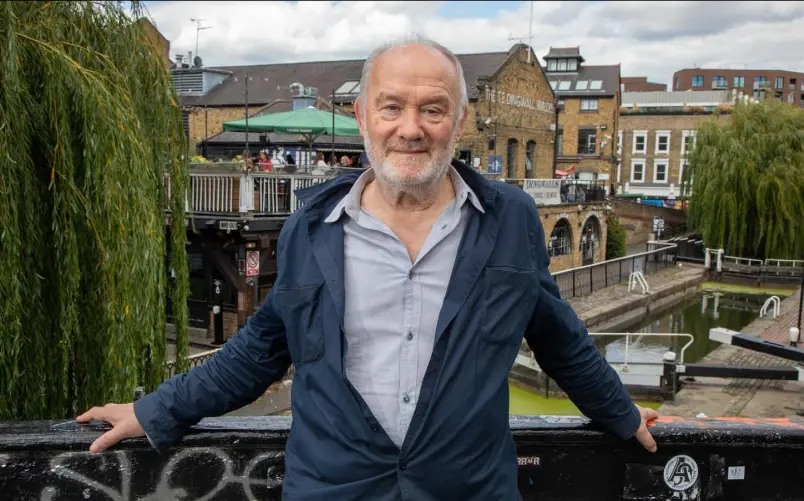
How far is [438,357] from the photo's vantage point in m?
1.97

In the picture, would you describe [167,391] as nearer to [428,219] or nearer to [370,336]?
[370,336]

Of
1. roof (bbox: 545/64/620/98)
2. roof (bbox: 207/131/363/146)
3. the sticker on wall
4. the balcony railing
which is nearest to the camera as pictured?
the sticker on wall

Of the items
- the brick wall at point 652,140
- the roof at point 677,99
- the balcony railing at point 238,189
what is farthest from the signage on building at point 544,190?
the roof at point 677,99

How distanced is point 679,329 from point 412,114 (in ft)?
75.9

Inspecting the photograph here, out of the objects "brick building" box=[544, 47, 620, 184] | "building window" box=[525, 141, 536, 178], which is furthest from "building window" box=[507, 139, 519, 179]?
"brick building" box=[544, 47, 620, 184]

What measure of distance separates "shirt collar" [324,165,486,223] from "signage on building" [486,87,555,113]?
27.4m

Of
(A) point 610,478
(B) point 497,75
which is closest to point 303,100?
(B) point 497,75

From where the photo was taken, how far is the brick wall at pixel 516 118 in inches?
1134

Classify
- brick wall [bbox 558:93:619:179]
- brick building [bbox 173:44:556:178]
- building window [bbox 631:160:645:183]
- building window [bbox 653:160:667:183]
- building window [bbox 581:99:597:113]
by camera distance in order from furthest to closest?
building window [bbox 631:160:645:183], building window [bbox 653:160:667:183], building window [bbox 581:99:597:113], brick wall [bbox 558:93:619:179], brick building [bbox 173:44:556:178]

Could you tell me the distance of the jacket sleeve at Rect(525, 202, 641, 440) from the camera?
219 centimetres

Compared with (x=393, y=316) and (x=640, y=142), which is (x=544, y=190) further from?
(x=640, y=142)

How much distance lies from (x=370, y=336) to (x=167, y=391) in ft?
2.65

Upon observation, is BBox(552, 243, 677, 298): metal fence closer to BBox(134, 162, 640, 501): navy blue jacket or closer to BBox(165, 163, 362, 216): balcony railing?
BBox(165, 163, 362, 216): balcony railing

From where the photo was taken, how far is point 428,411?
76.7 inches
